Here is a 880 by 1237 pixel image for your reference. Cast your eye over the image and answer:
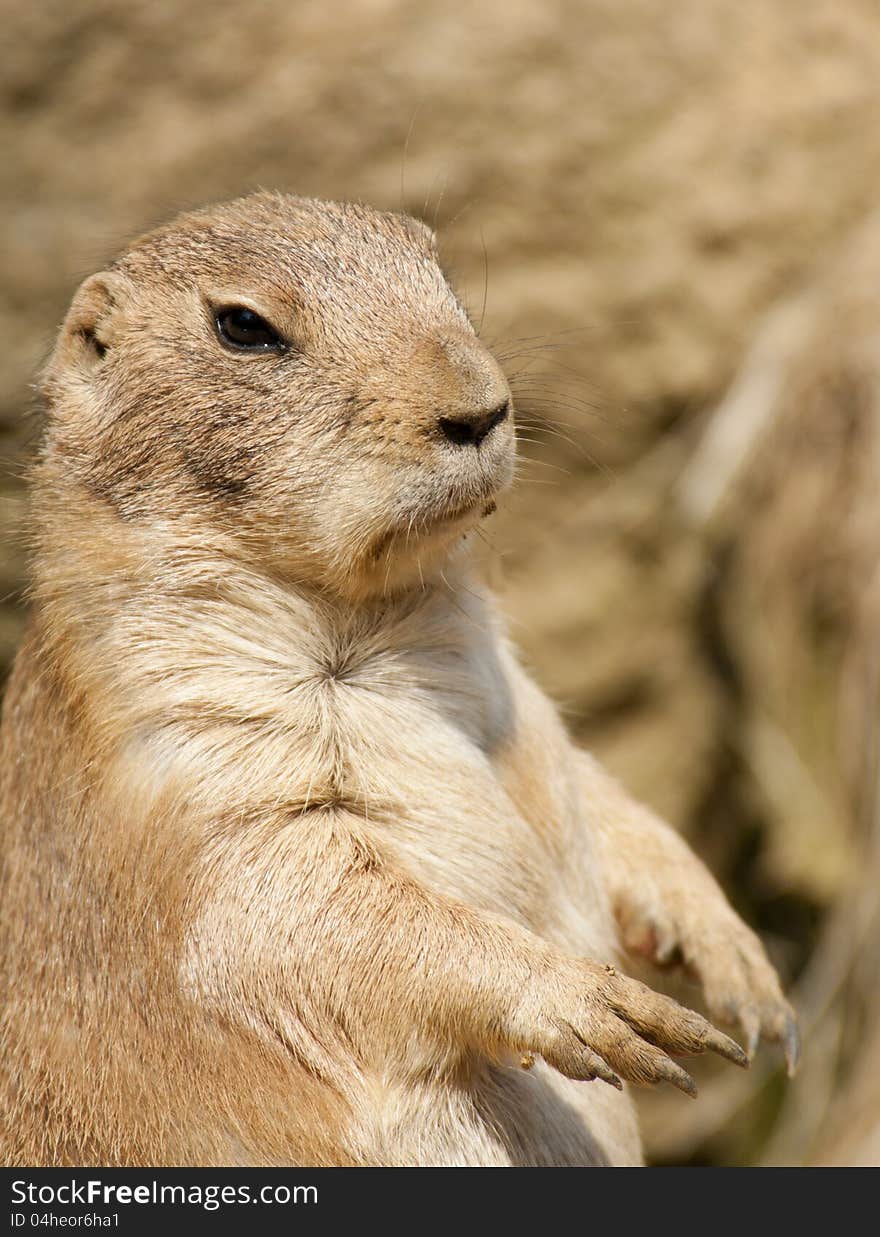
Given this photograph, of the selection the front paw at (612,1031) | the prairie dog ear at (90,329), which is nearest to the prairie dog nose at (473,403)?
the prairie dog ear at (90,329)

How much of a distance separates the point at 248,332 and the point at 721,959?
7.42 ft

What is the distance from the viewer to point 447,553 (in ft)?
12.1

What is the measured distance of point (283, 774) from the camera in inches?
133

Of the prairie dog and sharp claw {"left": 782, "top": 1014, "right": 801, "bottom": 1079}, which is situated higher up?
the prairie dog

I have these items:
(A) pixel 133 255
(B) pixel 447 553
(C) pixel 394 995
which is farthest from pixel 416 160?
(C) pixel 394 995

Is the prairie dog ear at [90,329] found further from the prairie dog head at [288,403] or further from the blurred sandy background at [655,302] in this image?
the blurred sandy background at [655,302]

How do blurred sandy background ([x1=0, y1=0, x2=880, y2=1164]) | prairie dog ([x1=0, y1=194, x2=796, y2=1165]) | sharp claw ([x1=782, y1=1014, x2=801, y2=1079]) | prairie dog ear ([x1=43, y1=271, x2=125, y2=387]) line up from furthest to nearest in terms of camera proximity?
blurred sandy background ([x1=0, y1=0, x2=880, y2=1164]) → sharp claw ([x1=782, y1=1014, x2=801, y2=1079]) → prairie dog ear ([x1=43, y1=271, x2=125, y2=387]) → prairie dog ([x1=0, y1=194, x2=796, y2=1165])

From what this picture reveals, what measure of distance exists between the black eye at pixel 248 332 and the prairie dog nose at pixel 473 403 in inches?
19.4

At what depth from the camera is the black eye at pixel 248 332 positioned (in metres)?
3.63

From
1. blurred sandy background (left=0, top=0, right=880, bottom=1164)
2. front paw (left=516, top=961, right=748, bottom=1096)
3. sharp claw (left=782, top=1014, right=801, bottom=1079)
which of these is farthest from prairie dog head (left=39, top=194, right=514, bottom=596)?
blurred sandy background (left=0, top=0, right=880, bottom=1164)

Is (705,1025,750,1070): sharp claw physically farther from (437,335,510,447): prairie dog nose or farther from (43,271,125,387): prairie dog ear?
(43,271,125,387): prairie dog ear

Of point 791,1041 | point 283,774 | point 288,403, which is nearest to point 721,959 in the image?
point 791,1041

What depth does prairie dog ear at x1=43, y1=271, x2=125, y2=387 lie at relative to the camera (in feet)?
12.6

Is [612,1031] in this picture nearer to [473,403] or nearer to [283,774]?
[283,774]
